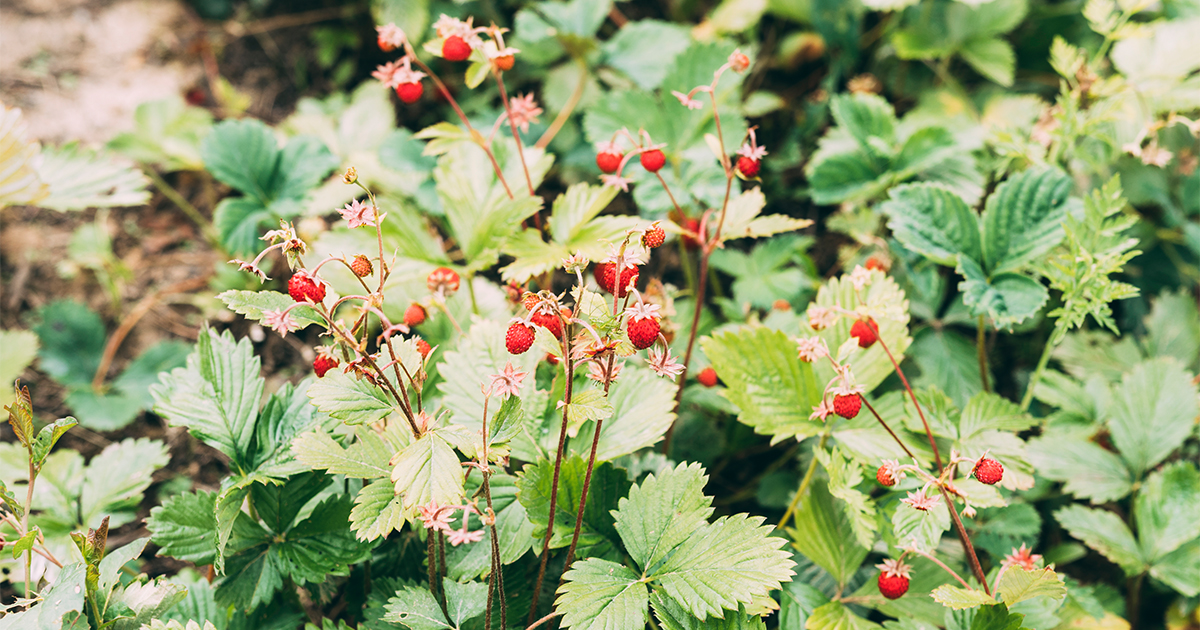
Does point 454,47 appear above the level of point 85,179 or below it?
above

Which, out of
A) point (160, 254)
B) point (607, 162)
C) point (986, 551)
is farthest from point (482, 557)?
point (160, 254)

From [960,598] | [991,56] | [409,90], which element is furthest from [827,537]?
[991,56]

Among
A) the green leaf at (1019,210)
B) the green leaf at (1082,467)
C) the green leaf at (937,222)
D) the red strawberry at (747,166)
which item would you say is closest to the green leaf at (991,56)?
the green leaf at (1019,210)

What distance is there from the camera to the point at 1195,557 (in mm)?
1577

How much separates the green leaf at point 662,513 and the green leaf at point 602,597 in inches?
2.0

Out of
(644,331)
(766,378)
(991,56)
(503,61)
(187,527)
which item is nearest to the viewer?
(644,331)

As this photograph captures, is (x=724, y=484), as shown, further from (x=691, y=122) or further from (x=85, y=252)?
(x=85, y=252)

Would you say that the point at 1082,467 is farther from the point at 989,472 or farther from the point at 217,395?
the point at 217,395

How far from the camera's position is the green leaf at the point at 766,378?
1.51 meters

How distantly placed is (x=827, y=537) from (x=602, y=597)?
60 centimetres

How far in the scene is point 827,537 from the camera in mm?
1516

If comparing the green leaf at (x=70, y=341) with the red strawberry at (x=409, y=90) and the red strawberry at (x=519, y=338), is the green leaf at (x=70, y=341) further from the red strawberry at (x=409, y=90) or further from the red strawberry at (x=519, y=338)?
the red strawberry at (x=519, y=338)

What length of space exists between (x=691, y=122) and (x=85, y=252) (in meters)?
2.06

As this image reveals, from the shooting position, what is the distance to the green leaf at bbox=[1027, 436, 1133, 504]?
65.3 inches
